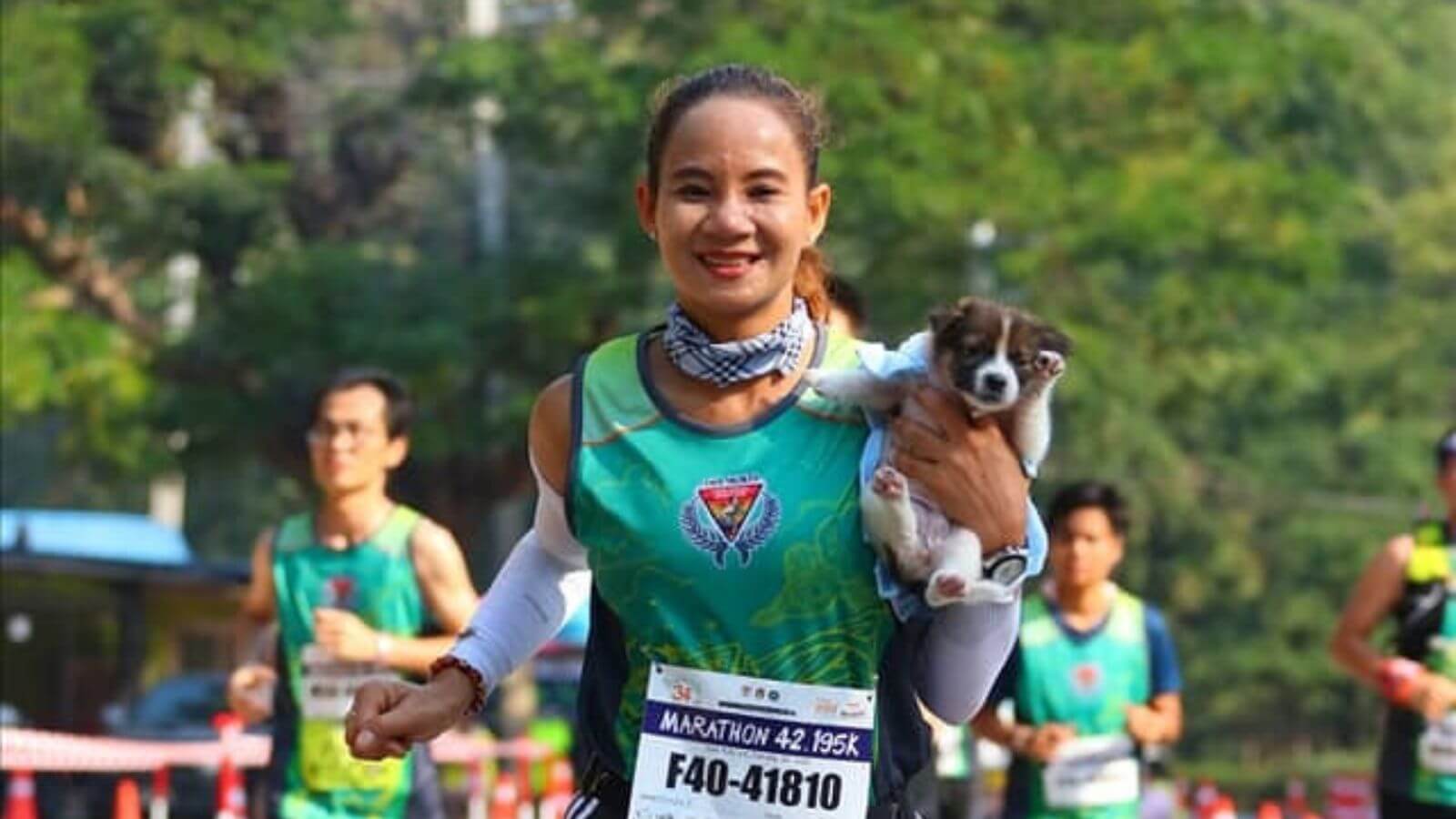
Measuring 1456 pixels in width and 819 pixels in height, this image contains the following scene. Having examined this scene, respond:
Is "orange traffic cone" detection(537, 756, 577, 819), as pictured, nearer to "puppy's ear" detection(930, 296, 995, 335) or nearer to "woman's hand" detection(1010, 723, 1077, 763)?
"woman's hand" detection(1010, 723, 1077, 763)

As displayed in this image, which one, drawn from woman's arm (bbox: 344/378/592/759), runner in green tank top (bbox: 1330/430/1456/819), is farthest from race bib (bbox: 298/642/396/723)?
woman's arm (bbox: 344/378/592/759)

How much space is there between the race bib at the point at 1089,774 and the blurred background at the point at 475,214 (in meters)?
9.36

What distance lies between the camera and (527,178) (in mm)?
22969

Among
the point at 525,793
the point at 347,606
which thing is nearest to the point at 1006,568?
the point at 347,606

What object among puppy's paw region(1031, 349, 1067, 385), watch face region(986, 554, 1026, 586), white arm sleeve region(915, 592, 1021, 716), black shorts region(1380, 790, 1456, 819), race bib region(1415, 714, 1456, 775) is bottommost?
white arm sleeve region(915, 592, 1021, 716)

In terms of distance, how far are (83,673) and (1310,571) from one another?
2127 centimetres

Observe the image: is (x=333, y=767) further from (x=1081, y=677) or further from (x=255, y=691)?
(x=1081, y=677)

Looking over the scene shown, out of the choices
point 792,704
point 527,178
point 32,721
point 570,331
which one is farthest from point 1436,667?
point 32,721

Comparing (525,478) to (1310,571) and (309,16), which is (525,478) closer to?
(309,16)

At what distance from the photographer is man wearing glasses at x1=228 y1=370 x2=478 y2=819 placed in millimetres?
7848

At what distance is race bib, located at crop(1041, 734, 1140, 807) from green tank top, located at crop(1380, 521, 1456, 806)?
0.82 metres

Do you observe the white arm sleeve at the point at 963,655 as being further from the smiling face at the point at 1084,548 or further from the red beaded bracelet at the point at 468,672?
the smiling face at the point at 1084,548

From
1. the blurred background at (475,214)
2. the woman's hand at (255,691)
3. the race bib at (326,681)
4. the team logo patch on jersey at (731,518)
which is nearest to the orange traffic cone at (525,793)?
the blurred background at (475,214)

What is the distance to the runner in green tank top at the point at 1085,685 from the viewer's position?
8664 millimetres
